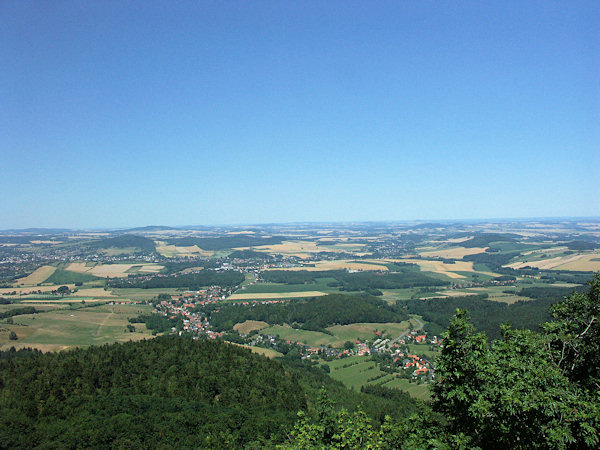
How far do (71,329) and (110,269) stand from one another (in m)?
93.7

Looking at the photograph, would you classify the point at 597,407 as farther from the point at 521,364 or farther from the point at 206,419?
the point at 206,419

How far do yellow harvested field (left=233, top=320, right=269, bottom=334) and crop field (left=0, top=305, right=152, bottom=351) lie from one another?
65.3 ft

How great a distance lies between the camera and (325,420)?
1542cm

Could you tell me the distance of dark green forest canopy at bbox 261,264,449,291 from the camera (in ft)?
414

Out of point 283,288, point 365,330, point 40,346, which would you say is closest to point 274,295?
point 283,288

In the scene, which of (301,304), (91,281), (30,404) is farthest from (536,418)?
(91,281)

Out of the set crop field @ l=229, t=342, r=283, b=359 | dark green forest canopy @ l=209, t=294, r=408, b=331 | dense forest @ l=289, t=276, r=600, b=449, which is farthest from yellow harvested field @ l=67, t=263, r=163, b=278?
dense forest @ l=289, t=276, r=600, b=449

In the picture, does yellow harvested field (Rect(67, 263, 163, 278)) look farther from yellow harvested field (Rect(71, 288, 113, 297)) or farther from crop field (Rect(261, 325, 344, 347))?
crop field (Rect(261, 325, 344, 347))

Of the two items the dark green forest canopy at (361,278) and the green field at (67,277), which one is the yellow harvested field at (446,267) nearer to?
the dark green forest canopy at (361,278)

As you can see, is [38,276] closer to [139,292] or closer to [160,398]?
[139,292]

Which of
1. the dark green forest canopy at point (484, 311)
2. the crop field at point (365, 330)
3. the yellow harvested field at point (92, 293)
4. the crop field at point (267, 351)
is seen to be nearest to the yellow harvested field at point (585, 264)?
the dark green forest canopy at point (484, 311)

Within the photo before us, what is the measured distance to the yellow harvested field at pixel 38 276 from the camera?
124m

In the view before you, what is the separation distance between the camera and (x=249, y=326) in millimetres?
84438

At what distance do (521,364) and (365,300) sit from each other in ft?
298
